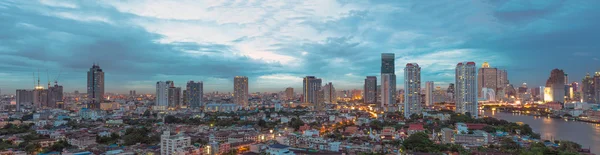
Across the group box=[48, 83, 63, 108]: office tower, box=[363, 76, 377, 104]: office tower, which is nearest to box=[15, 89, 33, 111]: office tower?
box=[48, 83, 63, 108]: office tower

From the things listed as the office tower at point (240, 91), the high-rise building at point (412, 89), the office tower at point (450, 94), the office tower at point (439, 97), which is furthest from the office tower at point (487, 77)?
the office tower at point (240, 91)

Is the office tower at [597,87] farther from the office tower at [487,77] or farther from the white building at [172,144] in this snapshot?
the white building at [172,144]

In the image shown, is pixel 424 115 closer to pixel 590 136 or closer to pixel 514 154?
pixel 590 136

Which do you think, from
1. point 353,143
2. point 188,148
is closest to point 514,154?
point 353,143

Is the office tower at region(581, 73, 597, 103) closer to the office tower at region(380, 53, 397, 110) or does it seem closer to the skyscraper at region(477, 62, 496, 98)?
the skyscraper at region(477, 62, 496, 98)

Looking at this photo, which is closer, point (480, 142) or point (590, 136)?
point (480, 142)

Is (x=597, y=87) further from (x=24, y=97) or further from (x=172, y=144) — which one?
(x=24, y=97)
